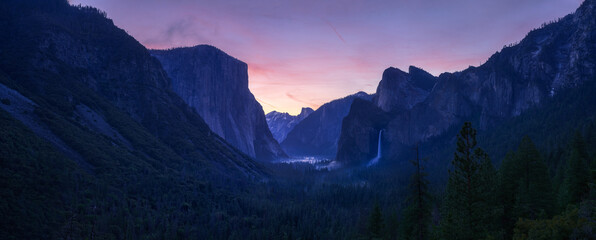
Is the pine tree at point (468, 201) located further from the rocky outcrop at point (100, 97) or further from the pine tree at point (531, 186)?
the rocky outcrop at point (100, 97)

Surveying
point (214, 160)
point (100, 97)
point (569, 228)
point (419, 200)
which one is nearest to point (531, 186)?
point (419, 200)

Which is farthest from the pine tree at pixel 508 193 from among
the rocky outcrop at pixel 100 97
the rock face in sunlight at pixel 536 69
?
the rock face in sunlight at pixel 536 69

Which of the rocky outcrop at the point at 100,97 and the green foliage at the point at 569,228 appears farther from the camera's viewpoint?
the rocky outcrop at the point at 100,97

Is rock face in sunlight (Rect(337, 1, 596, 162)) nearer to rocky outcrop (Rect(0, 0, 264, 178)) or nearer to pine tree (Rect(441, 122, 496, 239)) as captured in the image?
rocky outcrop (Rect(0, 0, 264, 178))

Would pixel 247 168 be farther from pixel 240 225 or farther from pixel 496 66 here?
pixel 496 66

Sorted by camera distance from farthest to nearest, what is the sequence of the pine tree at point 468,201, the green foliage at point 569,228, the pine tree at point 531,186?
1. the pine tree at point 531,186
2. the pine tree at point 468,201
3. the green foliage at point 569,228

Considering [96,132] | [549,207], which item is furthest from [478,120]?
[96,132]

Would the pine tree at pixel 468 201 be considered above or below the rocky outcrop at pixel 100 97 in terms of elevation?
below
